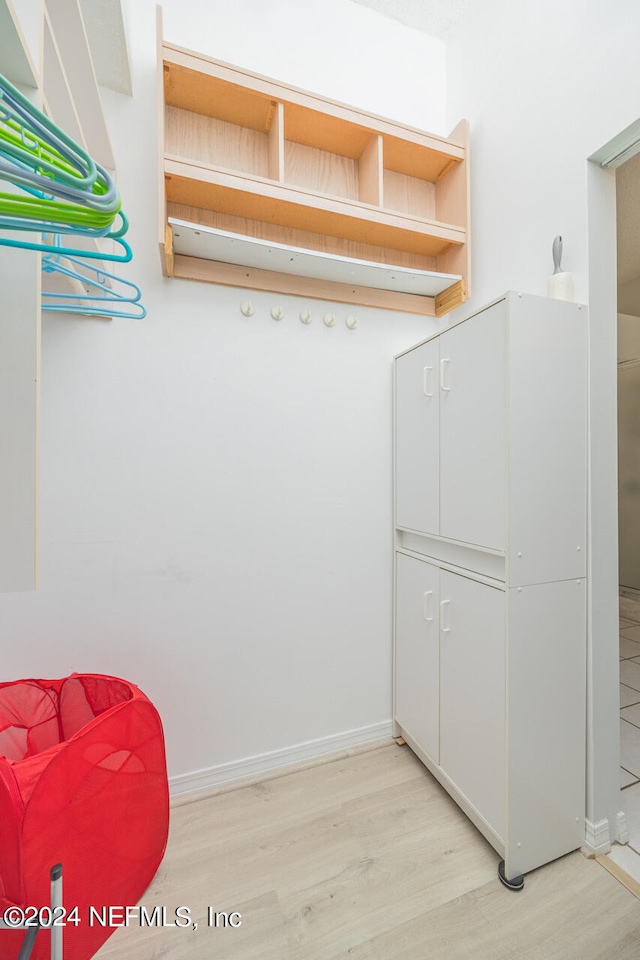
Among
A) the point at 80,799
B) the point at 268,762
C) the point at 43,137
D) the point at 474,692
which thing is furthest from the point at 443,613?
the point at 43,137

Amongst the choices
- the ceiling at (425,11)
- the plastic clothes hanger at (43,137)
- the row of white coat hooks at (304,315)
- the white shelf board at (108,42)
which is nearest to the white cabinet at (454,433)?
the row of white coat hooks at (304,315)

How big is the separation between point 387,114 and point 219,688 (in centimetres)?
259

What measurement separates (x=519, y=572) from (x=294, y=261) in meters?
1.36

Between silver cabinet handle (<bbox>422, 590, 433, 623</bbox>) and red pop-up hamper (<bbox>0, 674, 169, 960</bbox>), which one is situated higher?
silver cabinet handle (<bbox>422, 590, 433, 623</bbox>)

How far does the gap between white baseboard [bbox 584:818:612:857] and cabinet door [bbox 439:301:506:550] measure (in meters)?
0.98

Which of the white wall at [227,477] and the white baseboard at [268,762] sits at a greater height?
the white wall at [227,477]

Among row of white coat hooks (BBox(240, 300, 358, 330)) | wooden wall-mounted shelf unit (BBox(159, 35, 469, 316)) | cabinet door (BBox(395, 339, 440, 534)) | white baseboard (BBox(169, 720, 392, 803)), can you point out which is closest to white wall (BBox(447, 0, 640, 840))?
wooden wall-mounted shelf unit (BBox(159, 35, 469, 316))

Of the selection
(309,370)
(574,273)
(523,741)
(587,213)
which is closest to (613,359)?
(574,273)

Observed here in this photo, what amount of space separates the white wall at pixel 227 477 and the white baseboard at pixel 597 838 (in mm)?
828

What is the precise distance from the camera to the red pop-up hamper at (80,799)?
3.16ft

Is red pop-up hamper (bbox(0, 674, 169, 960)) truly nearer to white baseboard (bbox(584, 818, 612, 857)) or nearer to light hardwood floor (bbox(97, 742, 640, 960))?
light hardwood floor (bbox(97, 742, 640, 960))

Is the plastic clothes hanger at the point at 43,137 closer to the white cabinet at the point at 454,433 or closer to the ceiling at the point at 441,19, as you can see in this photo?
the white cabinet at the point at 454,433

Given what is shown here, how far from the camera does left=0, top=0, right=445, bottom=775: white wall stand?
1.48 metres

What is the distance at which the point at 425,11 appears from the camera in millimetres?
1831
